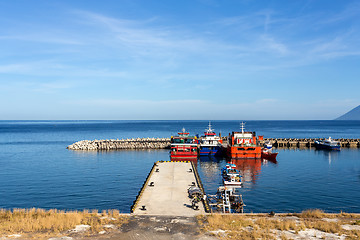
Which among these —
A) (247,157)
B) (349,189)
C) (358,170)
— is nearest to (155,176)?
(349,189)

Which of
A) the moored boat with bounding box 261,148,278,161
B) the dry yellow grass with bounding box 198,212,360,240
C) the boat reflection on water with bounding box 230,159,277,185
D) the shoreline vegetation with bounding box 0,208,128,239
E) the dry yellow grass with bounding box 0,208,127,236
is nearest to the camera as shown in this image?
the dry yellow grass with bounding box 198,212,360,240

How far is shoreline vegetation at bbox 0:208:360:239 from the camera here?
22156 mm

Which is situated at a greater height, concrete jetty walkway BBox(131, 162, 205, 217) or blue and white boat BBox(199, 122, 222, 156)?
blue and white boat BBox(199, 122, 222, 156)

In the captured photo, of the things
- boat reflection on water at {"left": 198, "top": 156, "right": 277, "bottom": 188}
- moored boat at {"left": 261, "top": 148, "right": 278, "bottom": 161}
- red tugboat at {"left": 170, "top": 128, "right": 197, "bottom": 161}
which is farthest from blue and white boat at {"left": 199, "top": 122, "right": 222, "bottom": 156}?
moored boat at {"left": 261, "top": 148, "right": 278, "bottom": 161}

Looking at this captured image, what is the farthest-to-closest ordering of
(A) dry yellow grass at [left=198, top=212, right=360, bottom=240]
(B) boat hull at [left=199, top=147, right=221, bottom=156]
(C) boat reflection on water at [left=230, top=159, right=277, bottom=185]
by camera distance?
(B) boat hull at [left=199, top=147, right=221, bottom=156] < (C) boat reflection on water at [left=230, top=159, right=277, bottom=185] < (A) dry yellow grass at [left=198, top=212, right=360, bottom=240]

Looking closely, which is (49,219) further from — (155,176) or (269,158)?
(269,158)

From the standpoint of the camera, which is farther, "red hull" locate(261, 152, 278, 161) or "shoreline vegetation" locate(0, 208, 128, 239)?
"red hull" locate(261, 152, 278, 161)

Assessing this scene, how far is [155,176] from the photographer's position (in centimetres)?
4575

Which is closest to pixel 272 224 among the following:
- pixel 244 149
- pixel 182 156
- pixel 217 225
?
pixel 217 225

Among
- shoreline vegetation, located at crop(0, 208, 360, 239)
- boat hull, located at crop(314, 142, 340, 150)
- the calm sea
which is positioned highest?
boat hull, located at crop(314, 142, 340, 150)

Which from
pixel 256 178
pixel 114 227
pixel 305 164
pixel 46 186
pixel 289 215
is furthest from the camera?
pixel 305 164

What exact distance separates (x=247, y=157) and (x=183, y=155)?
18130mm

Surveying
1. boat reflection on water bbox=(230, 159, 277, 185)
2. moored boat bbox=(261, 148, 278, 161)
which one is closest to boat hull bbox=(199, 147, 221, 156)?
boat reflection on water bbox=(230, 159, 277, 185)

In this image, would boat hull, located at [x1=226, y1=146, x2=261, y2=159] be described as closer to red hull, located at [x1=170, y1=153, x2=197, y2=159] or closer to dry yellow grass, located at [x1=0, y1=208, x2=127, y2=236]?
red hull, located at [x1=170, y1=153, x2=197, y2=159]
